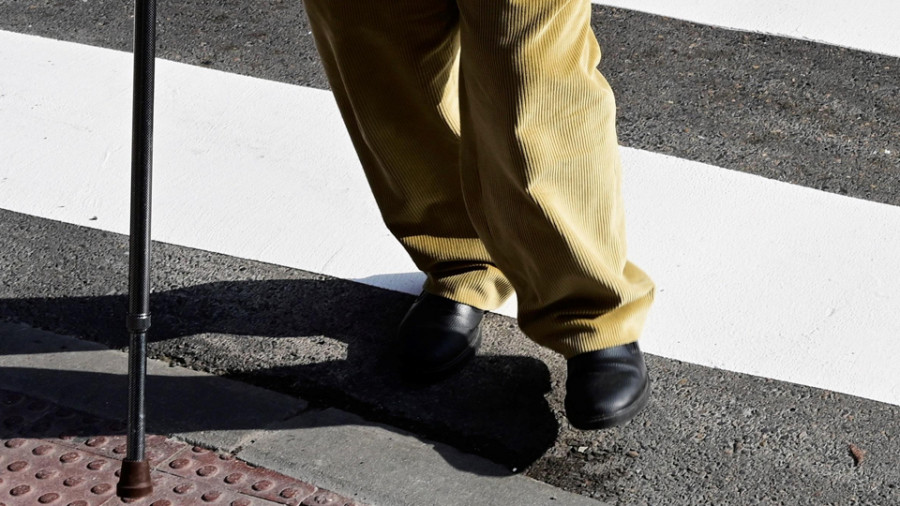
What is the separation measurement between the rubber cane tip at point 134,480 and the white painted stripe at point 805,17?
3075mm

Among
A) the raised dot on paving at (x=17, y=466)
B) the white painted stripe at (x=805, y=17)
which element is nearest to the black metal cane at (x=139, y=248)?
the raised dot on paving at (x=17, y=466)

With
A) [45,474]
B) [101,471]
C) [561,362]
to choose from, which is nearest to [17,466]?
[45,474]

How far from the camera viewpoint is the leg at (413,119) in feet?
8.39

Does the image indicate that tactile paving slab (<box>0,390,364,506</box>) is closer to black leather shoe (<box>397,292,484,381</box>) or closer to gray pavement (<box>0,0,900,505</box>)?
gray pavement (<box>0,0,900,505</box>)

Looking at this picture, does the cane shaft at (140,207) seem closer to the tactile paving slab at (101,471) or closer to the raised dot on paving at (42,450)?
the tactile paving slab at (101,471)

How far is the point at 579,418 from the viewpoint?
257 cm

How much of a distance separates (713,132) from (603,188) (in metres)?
1.60

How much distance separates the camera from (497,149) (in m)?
2.41

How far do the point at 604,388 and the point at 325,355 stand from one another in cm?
73

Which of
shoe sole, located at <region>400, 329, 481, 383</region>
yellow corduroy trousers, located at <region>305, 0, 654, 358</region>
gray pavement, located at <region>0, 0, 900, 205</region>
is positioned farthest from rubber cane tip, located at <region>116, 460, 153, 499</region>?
gray pavement, located at <region>0, 0, 900, 205</region>

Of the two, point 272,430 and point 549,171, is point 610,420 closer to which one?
point 549,171

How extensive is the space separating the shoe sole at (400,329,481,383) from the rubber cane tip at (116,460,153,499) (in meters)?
0.68

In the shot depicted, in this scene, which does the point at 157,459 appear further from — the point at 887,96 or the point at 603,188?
the point at 887,96

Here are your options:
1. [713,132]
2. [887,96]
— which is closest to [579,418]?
[713,132]
